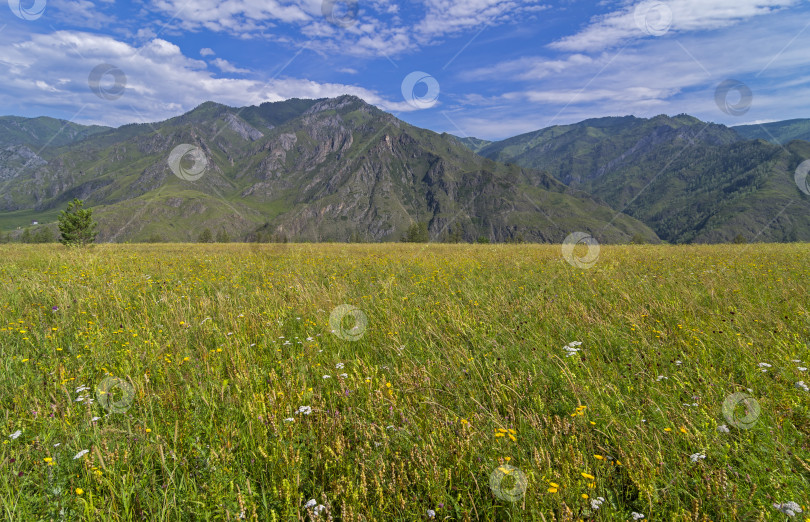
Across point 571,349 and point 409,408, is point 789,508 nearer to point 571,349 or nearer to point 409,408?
point 571,349

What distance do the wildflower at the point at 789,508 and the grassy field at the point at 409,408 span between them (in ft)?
0.06

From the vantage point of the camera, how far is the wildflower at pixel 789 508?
5.81 ft

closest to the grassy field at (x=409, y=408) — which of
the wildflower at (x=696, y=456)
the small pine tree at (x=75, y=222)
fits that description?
the wildflower at (x=696, y=456)

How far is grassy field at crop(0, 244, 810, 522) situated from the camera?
216cm

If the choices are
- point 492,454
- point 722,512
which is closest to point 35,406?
point 492,454

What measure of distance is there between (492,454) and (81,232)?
41772mm

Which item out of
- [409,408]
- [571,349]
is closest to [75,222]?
[409,408]

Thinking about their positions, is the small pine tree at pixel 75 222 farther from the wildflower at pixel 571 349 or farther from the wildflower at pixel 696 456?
the wildflower at pixel 696 456

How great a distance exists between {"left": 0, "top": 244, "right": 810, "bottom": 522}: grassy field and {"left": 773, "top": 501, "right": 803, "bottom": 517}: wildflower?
0.02 m

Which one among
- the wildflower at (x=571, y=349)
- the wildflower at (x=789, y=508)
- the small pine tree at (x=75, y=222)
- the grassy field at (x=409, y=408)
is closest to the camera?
the wildflower at (x=789, y=508)

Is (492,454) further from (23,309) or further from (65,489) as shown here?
(23,309)

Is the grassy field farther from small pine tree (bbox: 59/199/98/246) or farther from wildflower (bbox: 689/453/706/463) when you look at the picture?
small pine tree (bbox: 59/199/98/246)

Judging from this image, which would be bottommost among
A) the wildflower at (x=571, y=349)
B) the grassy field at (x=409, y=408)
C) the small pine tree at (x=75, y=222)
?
the grassy field at (x=409, y=408)

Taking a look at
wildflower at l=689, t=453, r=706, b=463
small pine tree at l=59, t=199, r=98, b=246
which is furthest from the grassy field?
small pine tree at l=59, t=199, r=98, b=246
